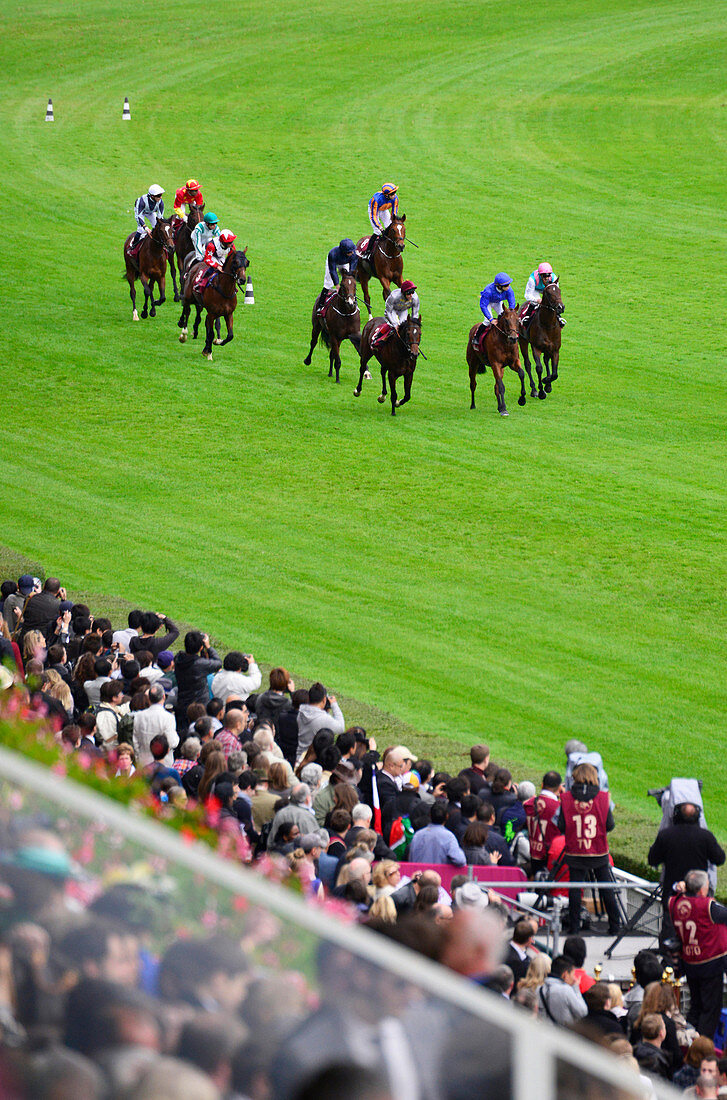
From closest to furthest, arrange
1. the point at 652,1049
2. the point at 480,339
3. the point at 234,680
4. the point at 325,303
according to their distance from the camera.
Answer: the point at 652,1049 < the point at 234,680 < the point at 480,339 < the point at 325,303

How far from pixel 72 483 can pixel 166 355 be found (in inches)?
253

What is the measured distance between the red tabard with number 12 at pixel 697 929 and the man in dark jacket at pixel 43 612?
627cm

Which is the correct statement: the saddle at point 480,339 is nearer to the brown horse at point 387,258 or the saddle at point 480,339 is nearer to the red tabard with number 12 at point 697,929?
A: the brown horse at point 387,258

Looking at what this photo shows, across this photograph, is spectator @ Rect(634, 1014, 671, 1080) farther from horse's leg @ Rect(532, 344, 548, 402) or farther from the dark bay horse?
horse's leg @ Rect(532, 344, 548, 402)

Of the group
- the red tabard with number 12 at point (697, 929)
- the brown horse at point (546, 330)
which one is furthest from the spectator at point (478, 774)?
the brown horse at point (546, 330)

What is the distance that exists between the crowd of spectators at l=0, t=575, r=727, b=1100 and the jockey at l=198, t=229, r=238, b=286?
10.8m

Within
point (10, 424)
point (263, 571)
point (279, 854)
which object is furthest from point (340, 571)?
point (279, 854)

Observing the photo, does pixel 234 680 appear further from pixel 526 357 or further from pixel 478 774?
pixel 526 357

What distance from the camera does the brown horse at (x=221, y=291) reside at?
23594mm

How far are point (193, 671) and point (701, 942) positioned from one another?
452 cm

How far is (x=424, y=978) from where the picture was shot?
2068mm

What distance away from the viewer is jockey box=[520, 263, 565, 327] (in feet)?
73.6

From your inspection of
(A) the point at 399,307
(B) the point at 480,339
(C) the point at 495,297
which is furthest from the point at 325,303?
(C) the point at 495,297

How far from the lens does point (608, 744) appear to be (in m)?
12.5
